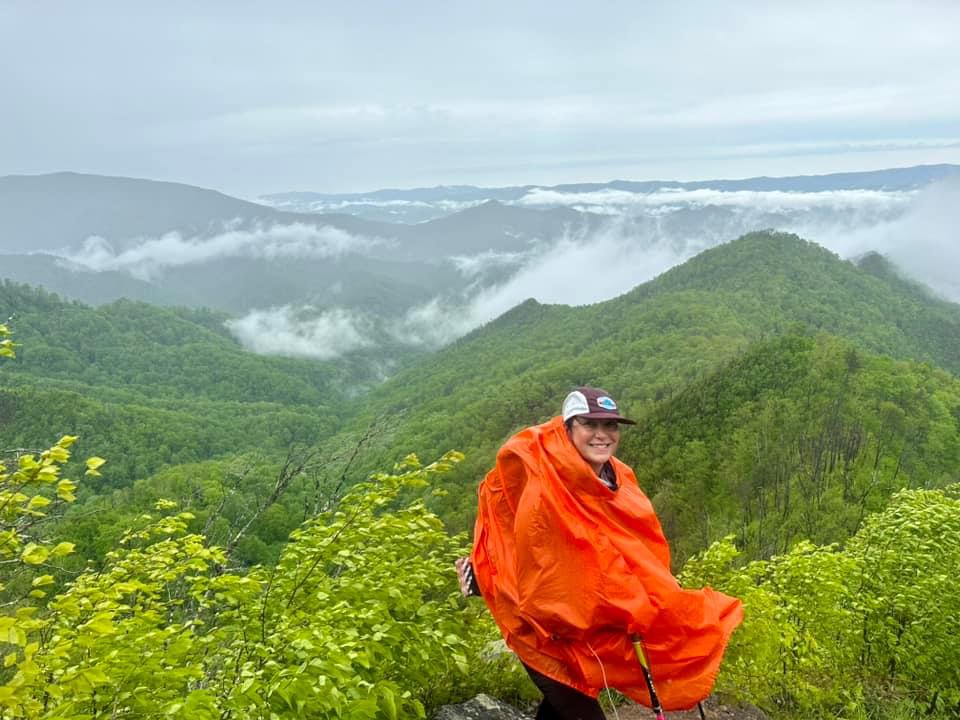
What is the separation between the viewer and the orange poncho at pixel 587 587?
353 cm

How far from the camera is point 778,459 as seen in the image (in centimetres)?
4978

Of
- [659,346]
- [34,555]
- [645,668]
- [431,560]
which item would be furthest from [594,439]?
[659,346]

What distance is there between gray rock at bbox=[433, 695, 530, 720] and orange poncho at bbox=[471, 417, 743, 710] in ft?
4.92

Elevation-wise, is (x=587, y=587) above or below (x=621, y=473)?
below

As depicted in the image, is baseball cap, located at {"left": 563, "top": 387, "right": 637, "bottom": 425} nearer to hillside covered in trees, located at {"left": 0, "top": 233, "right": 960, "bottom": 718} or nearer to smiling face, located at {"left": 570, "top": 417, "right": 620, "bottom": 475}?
smiling face, located at {"left": 570, "top": 417, "right": 620, "bottom": 475}

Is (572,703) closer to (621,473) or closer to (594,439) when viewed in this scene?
(621,473)

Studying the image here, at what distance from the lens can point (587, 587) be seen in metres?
3.50

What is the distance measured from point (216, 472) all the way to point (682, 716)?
242 ft

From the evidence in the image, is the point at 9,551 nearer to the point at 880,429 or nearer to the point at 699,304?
the point at 880,429

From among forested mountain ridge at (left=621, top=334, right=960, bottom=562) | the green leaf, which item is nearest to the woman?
the green leaf

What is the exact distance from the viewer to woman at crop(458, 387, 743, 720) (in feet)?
11.6

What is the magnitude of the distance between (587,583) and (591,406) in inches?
41.3

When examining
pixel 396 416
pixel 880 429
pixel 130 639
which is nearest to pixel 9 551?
pixel 130 639

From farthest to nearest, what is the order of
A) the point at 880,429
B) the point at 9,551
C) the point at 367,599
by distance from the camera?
the point at 880,429 < the point at 367,599 < the point at 9,551
